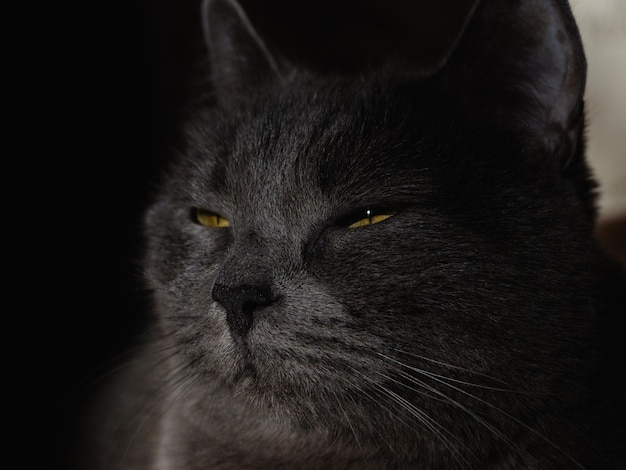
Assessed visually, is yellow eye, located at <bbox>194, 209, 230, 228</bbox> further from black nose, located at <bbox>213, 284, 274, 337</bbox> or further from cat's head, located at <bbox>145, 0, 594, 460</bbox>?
black nose, located at <bbox>213, 284, 274, 337</bbox>

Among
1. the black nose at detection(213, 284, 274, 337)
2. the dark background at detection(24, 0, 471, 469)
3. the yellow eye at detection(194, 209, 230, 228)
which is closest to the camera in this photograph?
the black nose at detection(213, 284, 274, 337)

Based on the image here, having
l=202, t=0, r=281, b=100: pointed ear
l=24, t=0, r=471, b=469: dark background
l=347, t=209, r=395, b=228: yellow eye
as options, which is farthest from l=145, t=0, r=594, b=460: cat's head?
l=24, t=0, r=471, b=469: dark background

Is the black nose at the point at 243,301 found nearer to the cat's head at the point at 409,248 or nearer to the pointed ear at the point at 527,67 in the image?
the cat's head at the point at 409,248

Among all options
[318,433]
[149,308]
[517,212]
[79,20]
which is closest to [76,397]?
[149,308]

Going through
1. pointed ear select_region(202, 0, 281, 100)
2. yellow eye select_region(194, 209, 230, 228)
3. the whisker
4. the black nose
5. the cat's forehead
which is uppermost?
pointed ear select_region(202, 0, 281, 100)

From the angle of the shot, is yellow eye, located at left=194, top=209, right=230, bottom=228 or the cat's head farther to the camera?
yellow eye, located at left=194, top=209, right=230, bottom=228

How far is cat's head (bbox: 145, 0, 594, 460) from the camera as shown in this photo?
2.83 feet

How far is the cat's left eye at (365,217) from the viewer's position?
0.95 metres

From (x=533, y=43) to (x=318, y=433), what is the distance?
60 centimetres

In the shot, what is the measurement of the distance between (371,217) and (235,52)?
1.82 ft

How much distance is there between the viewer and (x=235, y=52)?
4.43 ft

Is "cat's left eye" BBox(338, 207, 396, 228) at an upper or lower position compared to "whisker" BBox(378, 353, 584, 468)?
upper

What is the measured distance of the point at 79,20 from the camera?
1573mm

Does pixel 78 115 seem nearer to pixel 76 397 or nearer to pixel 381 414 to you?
pixel 76 397
